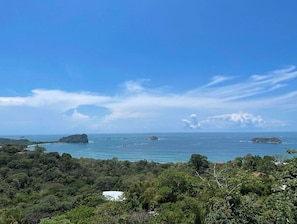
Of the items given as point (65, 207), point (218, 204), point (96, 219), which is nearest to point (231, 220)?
point (218, 204)

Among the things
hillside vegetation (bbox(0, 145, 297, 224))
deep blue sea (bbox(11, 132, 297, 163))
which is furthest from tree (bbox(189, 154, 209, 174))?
deep blue sea (bbox(11, 132, 297, 163))

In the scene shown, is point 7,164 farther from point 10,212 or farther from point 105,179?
point 10,212

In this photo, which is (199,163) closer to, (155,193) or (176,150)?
(155,193)

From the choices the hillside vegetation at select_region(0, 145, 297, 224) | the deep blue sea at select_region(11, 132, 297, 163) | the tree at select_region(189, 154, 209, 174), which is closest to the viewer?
the hillside vegetation at select_region(0, 145, 297, 224)

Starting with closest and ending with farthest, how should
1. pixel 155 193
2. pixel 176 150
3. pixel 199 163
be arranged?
pixel 155 193 → pixel 199 163 → pixel 176 150

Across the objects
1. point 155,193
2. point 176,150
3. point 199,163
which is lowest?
point 176,150

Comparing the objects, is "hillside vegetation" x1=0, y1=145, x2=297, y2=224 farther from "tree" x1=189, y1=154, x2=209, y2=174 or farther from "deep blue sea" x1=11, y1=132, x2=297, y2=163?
"deep blue sea" x1=11, y1=132, x2=297, y2=163

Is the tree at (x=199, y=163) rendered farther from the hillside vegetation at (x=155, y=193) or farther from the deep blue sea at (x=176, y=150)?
the deep blue sea at (x=176, y=150)

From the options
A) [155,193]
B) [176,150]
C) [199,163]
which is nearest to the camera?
[155,193]

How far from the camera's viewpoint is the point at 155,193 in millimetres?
15008

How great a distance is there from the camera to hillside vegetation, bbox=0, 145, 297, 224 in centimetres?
775

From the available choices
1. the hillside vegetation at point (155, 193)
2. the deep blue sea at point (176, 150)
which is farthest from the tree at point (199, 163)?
the deep blue sea at point (176, 150)

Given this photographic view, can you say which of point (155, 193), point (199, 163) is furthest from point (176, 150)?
point (155, 193)

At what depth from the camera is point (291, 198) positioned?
6.40 m
